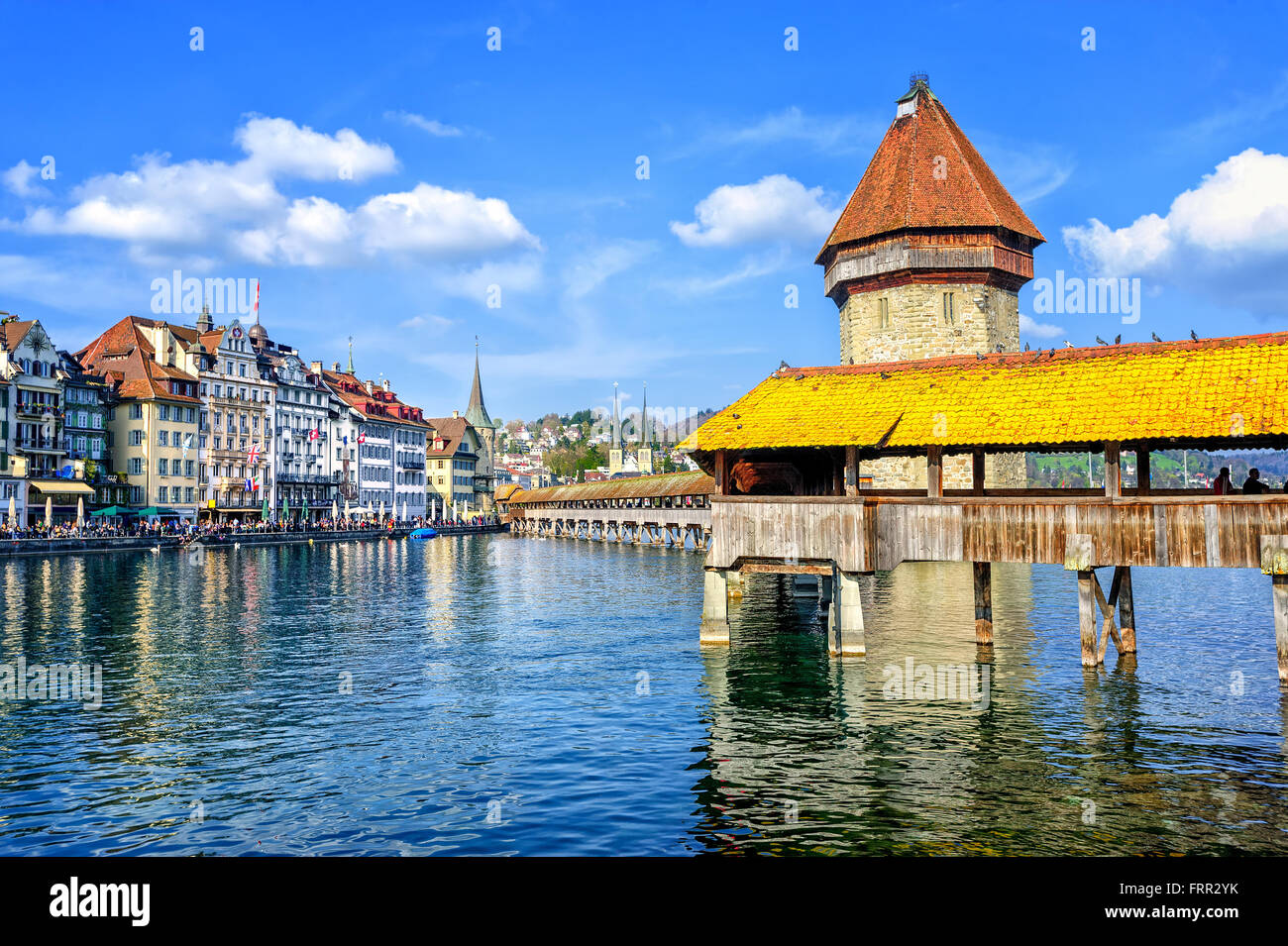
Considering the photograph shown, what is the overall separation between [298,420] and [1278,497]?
339 feet

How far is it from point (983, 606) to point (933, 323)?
3893 cm

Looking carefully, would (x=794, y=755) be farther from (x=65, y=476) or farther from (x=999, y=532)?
(x=65, y=476)

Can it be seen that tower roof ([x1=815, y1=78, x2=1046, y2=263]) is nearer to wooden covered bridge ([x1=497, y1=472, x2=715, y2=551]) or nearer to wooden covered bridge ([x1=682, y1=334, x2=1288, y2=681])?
wooden covered bridge ([x1=497, y1=472, x2=715, y2=551])

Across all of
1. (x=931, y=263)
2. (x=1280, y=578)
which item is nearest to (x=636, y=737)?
(x=1280, y=578)

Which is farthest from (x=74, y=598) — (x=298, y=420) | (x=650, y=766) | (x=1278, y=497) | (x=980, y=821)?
(x=298, y=420)

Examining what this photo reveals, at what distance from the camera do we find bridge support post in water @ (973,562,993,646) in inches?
1073

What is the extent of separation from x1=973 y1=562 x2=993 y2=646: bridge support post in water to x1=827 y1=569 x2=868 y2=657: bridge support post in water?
403cm

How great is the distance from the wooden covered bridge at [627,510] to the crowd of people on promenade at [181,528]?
1205cm

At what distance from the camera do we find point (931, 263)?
207 feet
